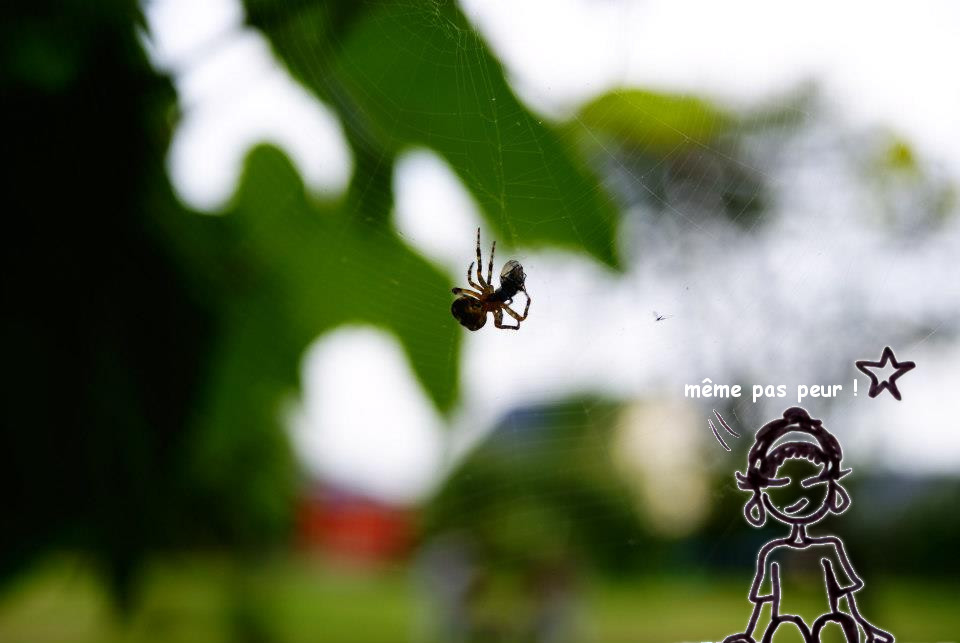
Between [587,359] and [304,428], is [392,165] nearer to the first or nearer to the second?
[304,428]

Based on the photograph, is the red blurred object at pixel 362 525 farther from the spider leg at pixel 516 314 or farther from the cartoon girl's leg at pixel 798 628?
the cartoon girl's leg at pixel 798 628

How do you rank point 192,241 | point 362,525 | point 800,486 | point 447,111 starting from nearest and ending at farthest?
1. point 447,111
2. point 192,241
3. point 800,486
4. point 362,525

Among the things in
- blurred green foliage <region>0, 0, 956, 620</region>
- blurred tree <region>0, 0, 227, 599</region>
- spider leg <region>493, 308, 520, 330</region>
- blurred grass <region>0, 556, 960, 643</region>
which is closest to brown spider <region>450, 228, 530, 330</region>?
spider leg <region>493, 308, 520, 330</region>

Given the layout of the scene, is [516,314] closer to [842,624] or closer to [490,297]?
[490,297]

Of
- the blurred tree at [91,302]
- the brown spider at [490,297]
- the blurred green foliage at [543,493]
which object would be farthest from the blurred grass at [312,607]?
A: the brown spider at [490,297]

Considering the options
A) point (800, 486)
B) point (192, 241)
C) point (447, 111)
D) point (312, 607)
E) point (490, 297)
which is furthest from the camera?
point (312, 607)

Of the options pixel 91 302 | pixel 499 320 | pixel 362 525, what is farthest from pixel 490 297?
pixel 362 525
